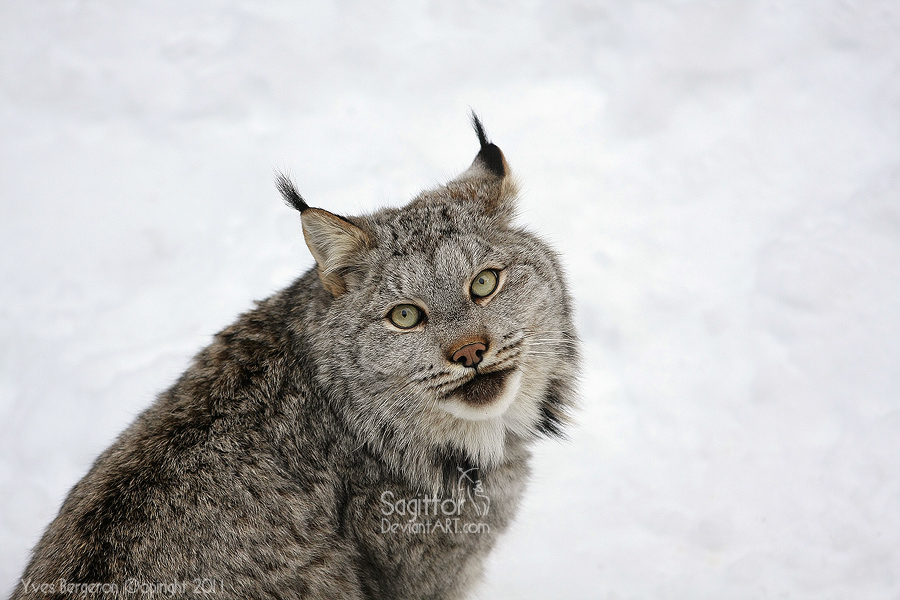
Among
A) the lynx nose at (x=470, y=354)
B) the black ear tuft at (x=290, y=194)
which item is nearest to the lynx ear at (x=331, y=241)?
the black ear tuft at (x=290, y=194)

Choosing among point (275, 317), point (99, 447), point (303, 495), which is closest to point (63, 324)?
point (99, 447)

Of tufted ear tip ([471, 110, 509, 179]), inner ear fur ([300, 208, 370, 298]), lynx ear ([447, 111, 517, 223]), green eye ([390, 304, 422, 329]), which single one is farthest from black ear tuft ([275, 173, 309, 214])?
tufted ear tip ([471, 110, 509, 179])

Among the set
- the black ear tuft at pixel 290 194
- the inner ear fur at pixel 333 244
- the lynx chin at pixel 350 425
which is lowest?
the lynx chin at pixel 350 425

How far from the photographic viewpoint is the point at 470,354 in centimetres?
360

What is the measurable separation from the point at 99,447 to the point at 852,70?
7284mm

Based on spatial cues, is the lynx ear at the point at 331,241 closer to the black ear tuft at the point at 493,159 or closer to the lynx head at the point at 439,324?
the lynx head at the point at 439,324

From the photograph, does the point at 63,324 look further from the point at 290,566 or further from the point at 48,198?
the point at 290,566

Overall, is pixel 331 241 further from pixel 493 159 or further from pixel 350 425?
pixel 493 159

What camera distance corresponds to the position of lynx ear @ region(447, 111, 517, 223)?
4211 millimetres

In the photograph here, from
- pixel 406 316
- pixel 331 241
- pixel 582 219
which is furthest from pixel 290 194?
pixel 582 219

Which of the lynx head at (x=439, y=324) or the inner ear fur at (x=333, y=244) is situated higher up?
the inner ear fur at (x=333, y=244)

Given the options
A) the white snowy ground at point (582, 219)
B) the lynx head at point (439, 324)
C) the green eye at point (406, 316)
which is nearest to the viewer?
the lynx head at point (439, 324)

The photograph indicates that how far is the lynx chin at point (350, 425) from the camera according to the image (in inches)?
140

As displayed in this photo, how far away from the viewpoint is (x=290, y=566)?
3707mm
